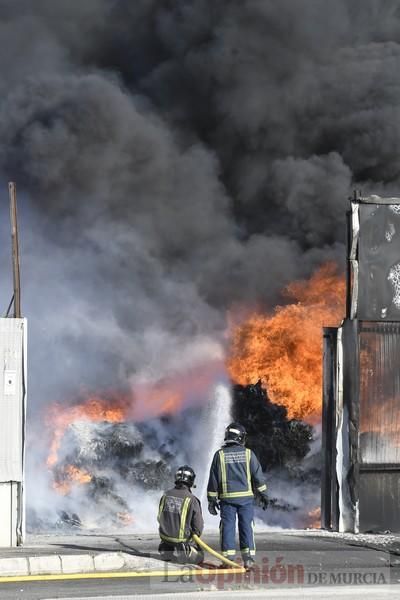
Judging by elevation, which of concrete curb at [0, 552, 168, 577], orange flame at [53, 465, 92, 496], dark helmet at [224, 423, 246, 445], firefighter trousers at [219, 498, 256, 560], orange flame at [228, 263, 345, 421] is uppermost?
orange flame at [228, 263, 345, 421]

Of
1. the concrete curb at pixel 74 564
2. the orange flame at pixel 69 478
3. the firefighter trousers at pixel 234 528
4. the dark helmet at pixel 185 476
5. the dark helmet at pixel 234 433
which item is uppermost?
the dark helmet at pixel 234 433

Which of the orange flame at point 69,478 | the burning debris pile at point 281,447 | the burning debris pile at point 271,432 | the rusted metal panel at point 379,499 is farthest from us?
the burning debris pile at point 271,432

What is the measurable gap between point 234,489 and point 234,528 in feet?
1.13

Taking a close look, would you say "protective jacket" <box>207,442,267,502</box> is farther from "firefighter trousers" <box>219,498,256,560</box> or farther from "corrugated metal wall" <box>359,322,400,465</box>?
"corrugated metal wall" <box>359,322,400,465</box>

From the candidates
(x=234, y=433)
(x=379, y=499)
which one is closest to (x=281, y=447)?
(x=379, y=499)

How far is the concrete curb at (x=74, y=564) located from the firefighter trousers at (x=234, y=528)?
589mm

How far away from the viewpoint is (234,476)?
782cm

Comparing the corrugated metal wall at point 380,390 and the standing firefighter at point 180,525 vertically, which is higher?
the corrugated metal wall at point 380,390

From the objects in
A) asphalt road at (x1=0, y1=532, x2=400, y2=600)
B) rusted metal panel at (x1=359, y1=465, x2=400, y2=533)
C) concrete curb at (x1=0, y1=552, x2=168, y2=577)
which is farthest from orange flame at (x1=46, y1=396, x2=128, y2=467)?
concrete curb at (x1=0, y1=552, x2=168, y2=577)

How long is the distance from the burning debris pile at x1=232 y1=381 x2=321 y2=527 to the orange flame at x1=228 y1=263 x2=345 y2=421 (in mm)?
588

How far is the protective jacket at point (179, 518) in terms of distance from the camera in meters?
7.65

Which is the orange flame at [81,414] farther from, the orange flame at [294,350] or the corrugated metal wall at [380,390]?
the corrugated metal wall at [380,390]

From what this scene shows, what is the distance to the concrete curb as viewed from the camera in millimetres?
7516

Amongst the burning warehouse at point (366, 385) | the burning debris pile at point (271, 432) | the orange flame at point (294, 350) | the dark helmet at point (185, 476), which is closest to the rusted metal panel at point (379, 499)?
the burning warehouse at point (366, 385)
